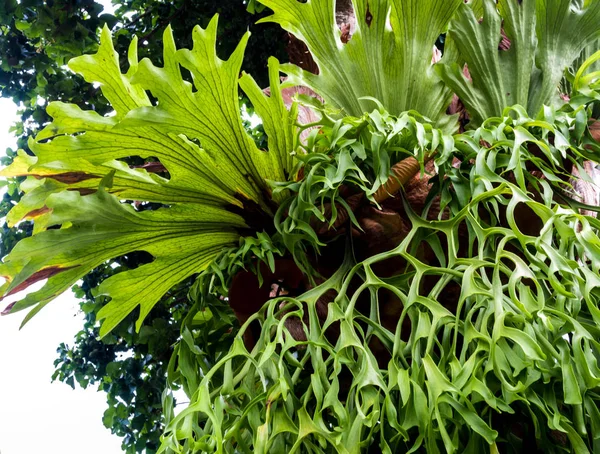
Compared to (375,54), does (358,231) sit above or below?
below

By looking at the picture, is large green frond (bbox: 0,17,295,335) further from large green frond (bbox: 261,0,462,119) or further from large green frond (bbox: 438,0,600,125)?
large green frond (bbox: 438,0,600,125)

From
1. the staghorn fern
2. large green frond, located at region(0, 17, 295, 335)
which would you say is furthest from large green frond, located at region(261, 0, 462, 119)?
large green frond, located at region(0, 17, 295, 335)

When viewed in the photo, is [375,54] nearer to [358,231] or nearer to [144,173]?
[358,231]

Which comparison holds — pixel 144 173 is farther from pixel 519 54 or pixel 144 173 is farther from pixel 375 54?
pixel 519 54

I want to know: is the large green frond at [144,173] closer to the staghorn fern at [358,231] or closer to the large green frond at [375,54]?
the staghorn fern at [358,231]

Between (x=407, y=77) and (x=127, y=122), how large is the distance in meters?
0.40

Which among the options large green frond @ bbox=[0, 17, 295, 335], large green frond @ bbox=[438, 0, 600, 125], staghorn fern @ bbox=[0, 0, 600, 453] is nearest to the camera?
staghorn fern @ bbox=[0, 0, 600, 453]

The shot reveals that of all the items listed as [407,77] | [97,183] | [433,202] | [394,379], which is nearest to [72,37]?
[97,183]

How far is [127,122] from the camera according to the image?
0.75 meters

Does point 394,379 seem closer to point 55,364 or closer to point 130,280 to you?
point 130,280

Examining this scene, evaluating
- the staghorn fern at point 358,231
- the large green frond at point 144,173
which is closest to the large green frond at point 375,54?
the staghorn fern at point 358,231

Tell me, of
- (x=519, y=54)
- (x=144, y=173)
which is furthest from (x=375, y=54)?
(x=144, y=173)

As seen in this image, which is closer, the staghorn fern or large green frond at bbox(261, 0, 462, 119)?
the staghorn fern

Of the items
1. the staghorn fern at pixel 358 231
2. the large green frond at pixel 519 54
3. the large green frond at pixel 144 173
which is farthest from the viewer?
the large green frond at pixel 519 54
